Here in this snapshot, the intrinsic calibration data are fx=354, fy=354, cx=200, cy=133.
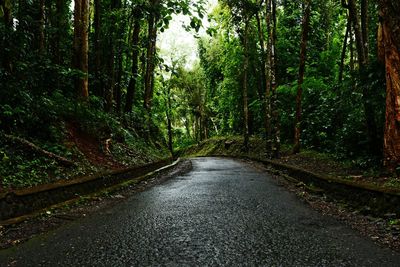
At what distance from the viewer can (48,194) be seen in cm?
678

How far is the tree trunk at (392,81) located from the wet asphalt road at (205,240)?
266 cm

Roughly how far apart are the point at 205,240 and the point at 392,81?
5.84m

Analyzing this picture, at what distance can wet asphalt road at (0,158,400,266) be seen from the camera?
4.04 m

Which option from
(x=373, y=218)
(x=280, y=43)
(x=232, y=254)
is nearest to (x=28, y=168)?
(x=232, y=254)

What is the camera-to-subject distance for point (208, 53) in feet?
148

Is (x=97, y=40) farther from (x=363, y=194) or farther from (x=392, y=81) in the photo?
(x=363, y=194)

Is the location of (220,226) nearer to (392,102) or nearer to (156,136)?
(392,102)

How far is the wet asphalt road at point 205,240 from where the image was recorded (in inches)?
159

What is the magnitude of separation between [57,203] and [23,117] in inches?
127

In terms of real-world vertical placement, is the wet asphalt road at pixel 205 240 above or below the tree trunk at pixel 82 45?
below

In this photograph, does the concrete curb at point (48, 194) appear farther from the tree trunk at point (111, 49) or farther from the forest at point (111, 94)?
the tree trunk at point (111, 49)

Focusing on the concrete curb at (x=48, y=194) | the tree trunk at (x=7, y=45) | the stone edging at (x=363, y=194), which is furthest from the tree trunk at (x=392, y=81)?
the tree trunk at (x=7, y=45)

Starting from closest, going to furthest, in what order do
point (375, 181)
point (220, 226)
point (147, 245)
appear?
point (147, 245) → point (220, 226) → point (375, 181)

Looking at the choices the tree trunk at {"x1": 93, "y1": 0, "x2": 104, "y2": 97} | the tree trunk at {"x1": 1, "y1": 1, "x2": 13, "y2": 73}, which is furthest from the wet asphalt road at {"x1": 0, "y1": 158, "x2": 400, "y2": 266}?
the tree trunk at {"x1": 93, "y1": 0, "x2": 104, "y2": 97}
